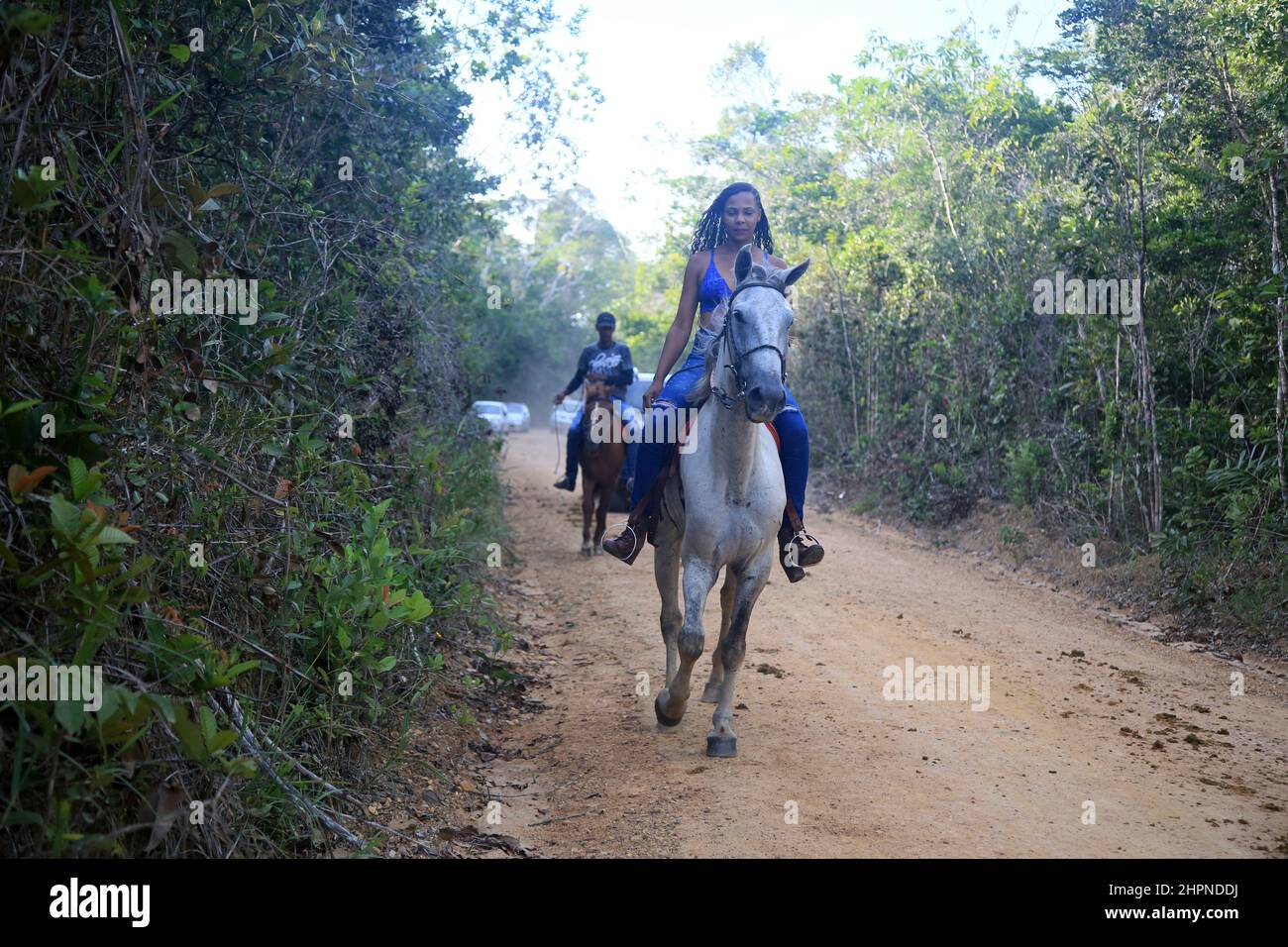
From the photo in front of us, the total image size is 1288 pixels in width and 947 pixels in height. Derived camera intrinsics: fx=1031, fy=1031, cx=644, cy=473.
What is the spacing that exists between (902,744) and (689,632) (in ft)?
4.31

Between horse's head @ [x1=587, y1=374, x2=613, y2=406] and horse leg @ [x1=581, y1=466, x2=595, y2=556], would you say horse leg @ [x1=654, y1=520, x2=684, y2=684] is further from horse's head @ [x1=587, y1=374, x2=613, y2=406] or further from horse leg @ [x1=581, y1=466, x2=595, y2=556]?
horse's head @ [x1=587, y1=374, x2=613, y2=406]

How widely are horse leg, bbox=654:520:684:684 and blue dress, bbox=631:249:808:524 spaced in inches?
13.0

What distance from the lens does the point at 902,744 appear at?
5.54m

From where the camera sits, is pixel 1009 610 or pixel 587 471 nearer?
pixel 1009 610

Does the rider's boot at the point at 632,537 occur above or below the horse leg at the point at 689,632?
above

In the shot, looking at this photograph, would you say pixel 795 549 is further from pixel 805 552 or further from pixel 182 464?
pixel 182 464

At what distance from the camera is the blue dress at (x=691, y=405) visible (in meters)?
6.04

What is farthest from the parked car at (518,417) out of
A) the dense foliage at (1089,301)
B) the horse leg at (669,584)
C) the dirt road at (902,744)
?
the horse leg at (669,584)

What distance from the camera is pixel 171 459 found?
4094 millimetres

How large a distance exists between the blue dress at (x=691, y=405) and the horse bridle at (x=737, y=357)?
55 cm

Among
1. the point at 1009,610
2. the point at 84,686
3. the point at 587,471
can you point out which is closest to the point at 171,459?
the point at 84,686

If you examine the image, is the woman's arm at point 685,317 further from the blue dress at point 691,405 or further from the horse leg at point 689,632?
the horse leg at point 689,632
